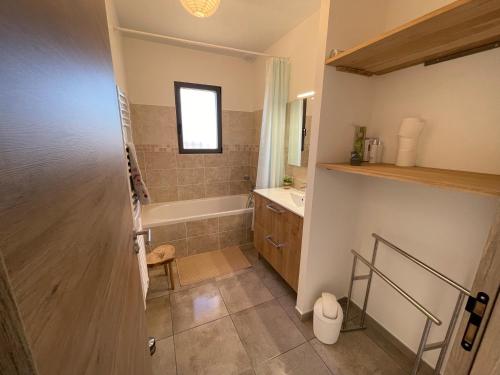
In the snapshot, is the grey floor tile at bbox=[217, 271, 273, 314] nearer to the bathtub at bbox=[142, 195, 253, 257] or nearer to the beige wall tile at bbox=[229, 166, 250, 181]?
the bathtub at bbox=[142, 195, 253, 257]

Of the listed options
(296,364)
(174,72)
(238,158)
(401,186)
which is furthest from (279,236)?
(174,72)

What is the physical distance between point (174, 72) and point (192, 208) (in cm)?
193

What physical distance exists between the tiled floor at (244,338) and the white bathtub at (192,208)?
0.97 metres

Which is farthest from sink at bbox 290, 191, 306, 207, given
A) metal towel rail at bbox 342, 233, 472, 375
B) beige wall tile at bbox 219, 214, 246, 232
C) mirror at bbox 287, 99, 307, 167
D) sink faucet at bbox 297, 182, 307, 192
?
beige wall tile at bbox 219, 214, 246, 232

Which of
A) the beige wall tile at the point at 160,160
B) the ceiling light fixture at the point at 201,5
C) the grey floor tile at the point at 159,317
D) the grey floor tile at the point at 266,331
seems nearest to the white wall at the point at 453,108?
the ceiling light fixture at the point at 201,5

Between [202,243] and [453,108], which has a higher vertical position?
[453,108]

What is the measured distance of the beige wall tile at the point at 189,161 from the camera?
9.82 feet

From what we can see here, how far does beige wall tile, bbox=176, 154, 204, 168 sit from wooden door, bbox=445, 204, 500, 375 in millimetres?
2964

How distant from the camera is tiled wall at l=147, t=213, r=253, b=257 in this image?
92.5 inches

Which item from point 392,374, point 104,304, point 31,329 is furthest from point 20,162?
point 392,374

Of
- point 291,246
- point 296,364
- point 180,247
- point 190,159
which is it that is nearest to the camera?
point 296,364

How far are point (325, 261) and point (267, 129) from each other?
62.6 inches

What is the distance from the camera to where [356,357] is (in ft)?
4.42

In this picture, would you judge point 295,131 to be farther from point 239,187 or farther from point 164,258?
point 164,258
